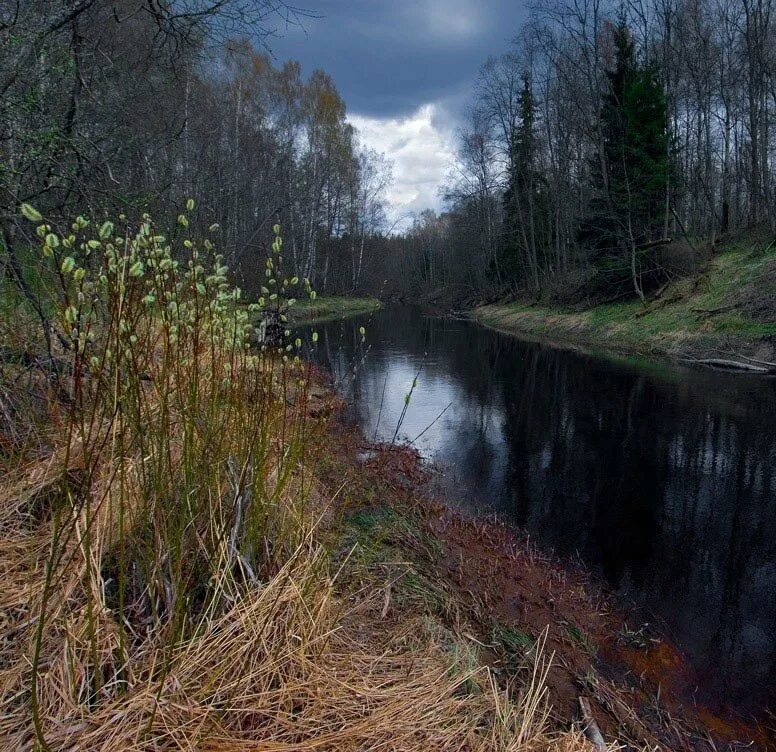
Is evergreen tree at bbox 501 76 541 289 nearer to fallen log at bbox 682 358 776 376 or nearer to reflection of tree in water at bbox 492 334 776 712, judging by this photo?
fallen log at bbox 682 358 776 376

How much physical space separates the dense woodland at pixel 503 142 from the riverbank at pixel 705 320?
45.3 inches

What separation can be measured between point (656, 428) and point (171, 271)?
333 inches

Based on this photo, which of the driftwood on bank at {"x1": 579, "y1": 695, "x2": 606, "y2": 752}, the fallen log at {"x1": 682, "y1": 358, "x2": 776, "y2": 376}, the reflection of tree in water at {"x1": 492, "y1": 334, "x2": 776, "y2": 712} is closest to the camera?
the driftwood on bank at {"x1": 579, "y1": 695, "x2": 606, "y2": 752}

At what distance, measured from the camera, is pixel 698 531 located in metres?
5.09

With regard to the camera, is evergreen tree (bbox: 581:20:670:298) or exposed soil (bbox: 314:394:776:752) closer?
exposed soil (bbox: 314:394:776:752)

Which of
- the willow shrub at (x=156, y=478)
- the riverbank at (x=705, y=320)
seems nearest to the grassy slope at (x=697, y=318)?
the riverbank at (x=705, y=320)

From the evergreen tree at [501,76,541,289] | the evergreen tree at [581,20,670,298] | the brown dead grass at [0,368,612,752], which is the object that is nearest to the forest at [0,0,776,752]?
the brown dead grass at [0,368,612,752]

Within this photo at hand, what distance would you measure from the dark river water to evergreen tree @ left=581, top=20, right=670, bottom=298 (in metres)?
8.13

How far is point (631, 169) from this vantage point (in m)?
18.8

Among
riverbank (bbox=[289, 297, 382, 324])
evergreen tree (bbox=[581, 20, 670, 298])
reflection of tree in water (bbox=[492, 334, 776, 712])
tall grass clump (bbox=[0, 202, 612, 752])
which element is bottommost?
reflection of tree in water (bbox=[492, 334, 776, 712])

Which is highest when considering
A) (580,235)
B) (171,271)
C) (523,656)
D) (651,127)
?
(651,127)

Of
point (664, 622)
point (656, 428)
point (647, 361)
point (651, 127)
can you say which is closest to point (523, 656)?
point (664, 622)

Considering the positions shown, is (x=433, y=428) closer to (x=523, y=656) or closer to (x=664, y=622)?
(x=664, y=622)

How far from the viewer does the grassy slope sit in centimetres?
1318
